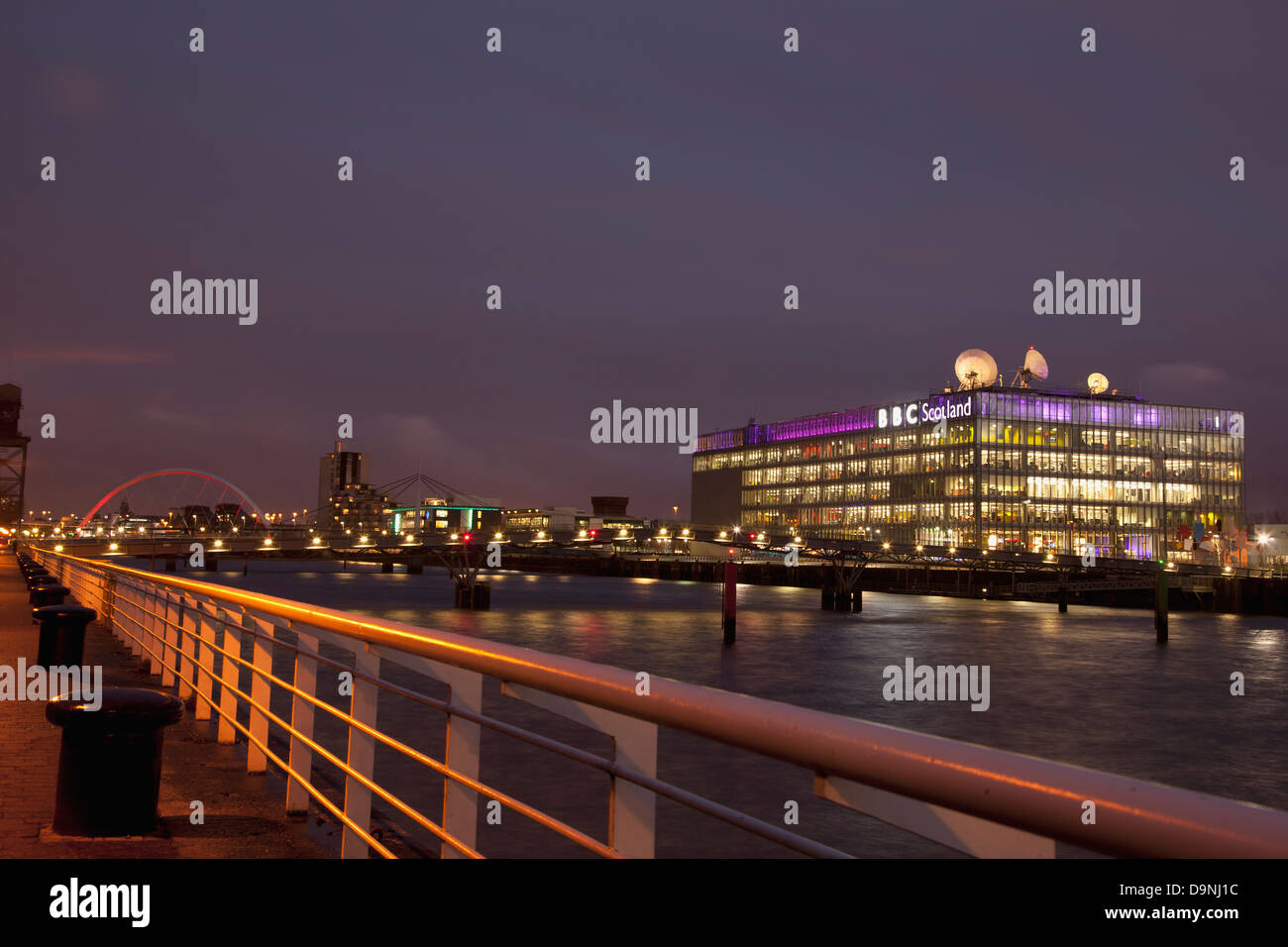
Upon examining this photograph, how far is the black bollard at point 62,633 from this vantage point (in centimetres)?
1154

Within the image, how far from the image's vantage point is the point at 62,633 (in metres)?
12.2

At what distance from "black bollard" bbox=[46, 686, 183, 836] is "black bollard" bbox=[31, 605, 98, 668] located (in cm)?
577

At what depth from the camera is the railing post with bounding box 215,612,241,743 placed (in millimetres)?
8542

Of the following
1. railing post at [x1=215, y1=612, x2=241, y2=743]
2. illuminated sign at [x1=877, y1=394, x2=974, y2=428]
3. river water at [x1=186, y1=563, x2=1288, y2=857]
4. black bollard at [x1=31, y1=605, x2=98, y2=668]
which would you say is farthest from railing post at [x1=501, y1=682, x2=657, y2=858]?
illuminated sign at [x1=877, y1=394, x2=974, y2=428]

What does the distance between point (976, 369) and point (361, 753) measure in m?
134

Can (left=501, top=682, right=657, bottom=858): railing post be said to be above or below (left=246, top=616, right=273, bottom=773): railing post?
above

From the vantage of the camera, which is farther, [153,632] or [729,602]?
[729,602]

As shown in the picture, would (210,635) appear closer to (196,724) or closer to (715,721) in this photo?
(196,724)

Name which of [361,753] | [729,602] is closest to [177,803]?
[361,753]

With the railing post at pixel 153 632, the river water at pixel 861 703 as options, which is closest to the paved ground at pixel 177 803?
the river water at pixel 861 703

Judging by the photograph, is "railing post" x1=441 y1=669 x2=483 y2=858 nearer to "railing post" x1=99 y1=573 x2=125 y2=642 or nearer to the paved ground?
the paved ground

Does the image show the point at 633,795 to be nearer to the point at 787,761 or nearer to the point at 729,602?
the point at 787,761
